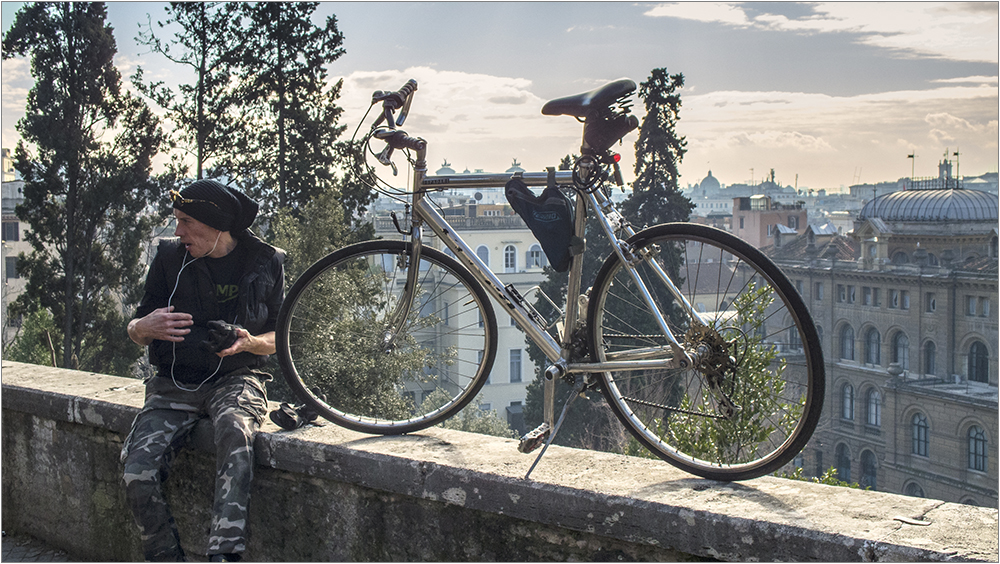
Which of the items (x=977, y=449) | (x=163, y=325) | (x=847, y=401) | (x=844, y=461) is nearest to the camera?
(x=163, y=325)

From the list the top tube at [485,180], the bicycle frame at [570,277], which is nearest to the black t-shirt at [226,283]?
the bicycle frame at [570,277]

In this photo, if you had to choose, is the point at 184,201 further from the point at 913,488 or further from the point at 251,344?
the point at 913,488

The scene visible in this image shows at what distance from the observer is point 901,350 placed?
46406 millimetres

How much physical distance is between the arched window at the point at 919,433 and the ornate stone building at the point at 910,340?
0.05 m

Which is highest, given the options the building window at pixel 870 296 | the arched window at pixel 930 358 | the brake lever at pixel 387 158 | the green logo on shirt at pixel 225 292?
the brake lever at pixel 387 158

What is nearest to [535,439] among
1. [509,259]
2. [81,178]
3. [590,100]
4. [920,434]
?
[590,100]

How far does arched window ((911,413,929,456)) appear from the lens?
139ft

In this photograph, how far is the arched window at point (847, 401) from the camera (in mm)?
47938

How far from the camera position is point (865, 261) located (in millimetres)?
47875

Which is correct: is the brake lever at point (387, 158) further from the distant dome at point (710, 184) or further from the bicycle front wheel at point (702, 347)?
the distant dome at point (710, 184)

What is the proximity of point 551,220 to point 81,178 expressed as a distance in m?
18.3

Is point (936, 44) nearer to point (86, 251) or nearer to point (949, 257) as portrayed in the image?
point (949, 257)

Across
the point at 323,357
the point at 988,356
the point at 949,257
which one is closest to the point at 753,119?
the point at 949,257

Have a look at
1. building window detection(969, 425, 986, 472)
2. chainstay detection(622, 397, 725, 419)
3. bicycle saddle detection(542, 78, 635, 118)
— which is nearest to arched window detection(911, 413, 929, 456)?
building window detection(969, 425, 986, 472)
